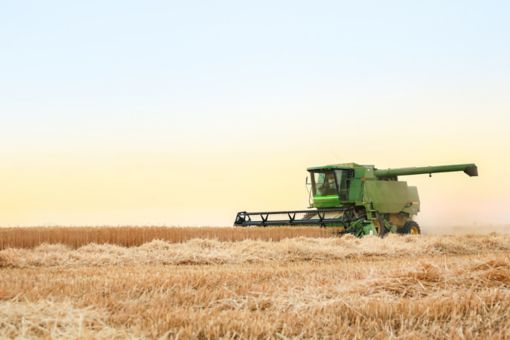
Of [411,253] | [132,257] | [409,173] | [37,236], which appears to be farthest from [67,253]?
[409,173]

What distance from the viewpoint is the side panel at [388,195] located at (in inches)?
803

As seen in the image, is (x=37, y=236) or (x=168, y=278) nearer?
(x=168, y=278)

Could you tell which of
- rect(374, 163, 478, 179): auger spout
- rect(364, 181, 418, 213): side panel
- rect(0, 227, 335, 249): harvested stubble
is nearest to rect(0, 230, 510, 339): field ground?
rect(0, 227, 335, 249): harvested stubble

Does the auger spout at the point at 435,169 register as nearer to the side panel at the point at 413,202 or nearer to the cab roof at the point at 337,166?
the side panel at the point at 413,202

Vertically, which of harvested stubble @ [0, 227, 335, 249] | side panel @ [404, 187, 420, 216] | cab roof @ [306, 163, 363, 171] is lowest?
harvested stubble @ [0, 227, 335, 249]

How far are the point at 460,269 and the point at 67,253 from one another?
786cm

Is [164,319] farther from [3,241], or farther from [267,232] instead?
[267,232]

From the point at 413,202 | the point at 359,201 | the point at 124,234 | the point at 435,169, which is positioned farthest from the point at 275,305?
the point at 413,202

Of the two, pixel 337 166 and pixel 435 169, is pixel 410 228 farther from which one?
pixel 337 166

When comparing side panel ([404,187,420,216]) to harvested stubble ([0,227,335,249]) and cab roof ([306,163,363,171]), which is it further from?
harvested stubble ([0,227,335,249])

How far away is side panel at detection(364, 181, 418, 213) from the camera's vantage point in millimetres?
20388

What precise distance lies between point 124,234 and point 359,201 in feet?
28.3

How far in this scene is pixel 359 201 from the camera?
1997cm

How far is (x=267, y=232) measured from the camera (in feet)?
51.6
